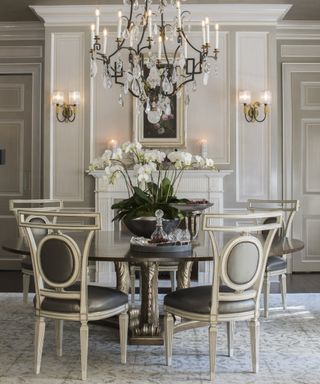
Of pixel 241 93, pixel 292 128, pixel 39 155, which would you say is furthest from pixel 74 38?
pixel 292 128

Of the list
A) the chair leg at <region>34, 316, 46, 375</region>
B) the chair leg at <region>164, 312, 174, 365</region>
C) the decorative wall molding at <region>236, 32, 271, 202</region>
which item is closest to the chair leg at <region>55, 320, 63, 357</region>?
the chair leg at <region>34, 316, 46, 375</region>

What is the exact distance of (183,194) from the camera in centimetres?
527

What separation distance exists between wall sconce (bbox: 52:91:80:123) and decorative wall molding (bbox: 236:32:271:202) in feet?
5.59

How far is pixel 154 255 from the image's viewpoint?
8.07 ft

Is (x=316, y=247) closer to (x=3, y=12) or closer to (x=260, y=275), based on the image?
(x=260, y=275)

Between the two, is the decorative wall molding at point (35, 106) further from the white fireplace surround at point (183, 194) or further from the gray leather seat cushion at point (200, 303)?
the gray leather seat cushion at point (200, 303)

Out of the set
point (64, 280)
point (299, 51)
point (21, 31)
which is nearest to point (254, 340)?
point (64, 280)

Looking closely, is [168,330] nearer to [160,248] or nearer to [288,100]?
[160,248]

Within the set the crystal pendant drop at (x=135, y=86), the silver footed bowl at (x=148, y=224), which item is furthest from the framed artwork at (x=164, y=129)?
the silver footed bowl at (x=148, y=224)

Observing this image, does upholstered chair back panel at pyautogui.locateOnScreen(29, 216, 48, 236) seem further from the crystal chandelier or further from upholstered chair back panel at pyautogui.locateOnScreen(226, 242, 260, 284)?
upholstered chair back panel at pyautogui.locateOnScreen(226, 242, 260, 284)

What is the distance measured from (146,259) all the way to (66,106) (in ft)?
10.7

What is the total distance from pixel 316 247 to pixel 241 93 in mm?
1971

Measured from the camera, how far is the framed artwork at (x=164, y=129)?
5324 mm

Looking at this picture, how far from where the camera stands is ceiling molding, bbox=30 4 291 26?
206 inches
